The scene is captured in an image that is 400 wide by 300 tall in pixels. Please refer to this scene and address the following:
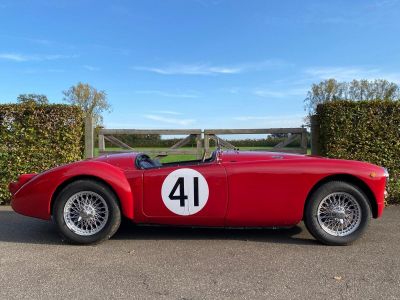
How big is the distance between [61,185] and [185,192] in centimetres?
148

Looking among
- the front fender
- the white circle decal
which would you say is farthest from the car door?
the front fender

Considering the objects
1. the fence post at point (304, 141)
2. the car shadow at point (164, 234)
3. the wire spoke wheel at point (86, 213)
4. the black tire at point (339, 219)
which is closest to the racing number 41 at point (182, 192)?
the car shadow at point (164, 234)

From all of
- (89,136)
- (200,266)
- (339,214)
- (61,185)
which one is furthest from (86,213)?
(89,136)

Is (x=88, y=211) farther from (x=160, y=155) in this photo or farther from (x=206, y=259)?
(x=160, y=155)

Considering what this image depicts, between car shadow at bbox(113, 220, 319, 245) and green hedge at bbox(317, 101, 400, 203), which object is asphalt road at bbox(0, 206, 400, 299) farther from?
green hedge at bbox(317, 101, 400, 203)

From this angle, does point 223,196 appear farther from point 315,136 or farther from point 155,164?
point 315,136

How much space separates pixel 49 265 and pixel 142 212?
1173 mm

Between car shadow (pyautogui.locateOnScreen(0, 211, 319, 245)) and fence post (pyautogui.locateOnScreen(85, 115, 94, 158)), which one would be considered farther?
fence post (pyautogui.locateOnScreen(85, 115, 94, 158))

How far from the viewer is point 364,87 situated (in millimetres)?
66812

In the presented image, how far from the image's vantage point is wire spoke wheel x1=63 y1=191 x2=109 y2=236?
498 cm

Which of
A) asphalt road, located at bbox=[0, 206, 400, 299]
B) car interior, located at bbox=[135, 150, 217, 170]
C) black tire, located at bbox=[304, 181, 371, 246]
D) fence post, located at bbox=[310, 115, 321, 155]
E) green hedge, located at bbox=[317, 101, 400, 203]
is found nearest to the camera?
asphalt road, located at bbox=[0, 206, 400, 299]

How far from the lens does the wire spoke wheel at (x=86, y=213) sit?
16.3 feet

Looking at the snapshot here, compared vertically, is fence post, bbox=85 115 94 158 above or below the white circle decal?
above

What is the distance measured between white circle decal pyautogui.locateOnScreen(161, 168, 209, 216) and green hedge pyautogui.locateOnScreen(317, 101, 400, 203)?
142 inches
